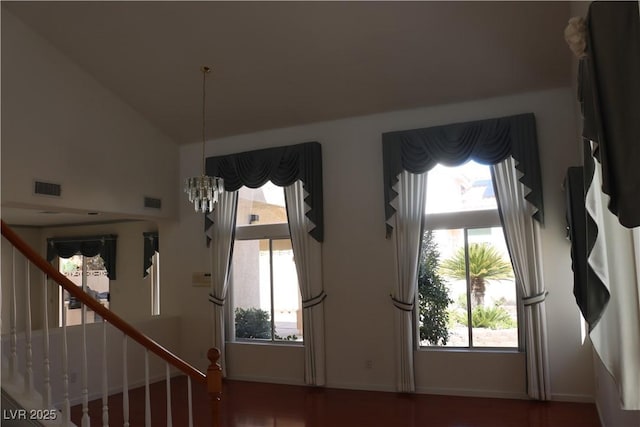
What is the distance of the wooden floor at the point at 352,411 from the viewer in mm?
5180

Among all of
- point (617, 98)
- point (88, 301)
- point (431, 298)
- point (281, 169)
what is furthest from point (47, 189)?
point (617, 98)

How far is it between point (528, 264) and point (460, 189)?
1.22 m

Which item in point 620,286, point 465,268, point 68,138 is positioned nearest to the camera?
point 620,286

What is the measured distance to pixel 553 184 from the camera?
583 centimetres

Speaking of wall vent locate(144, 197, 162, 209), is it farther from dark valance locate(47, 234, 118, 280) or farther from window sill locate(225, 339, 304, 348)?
dark valance locate(47, 234, 118, 280)

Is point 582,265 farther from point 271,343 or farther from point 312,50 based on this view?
point 271,343

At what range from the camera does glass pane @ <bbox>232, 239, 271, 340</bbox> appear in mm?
7422

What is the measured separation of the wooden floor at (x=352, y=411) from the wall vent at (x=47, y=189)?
258 centimetres

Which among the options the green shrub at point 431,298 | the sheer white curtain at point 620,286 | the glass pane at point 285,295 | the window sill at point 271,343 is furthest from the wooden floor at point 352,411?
the sheer white curtain at point 620,286

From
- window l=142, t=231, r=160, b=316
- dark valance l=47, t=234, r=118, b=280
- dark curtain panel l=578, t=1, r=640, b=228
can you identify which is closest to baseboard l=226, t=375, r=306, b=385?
window l=142, t=231, r=160, b=316

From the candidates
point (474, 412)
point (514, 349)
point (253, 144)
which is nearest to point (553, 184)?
point (514, 349)

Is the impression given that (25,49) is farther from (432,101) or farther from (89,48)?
(432,101)

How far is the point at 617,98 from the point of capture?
1.77 m

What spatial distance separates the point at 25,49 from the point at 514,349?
21.8 ft
